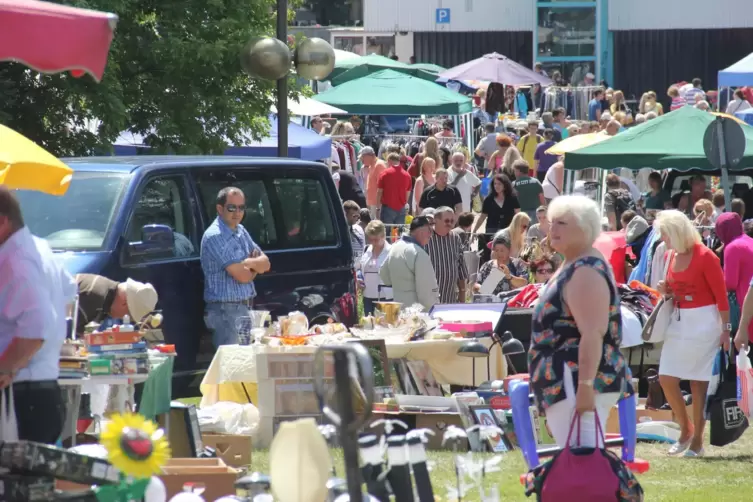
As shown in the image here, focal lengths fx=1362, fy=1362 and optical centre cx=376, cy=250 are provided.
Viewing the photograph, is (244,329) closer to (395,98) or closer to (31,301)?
(31,301)

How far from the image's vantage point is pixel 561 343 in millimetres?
5746

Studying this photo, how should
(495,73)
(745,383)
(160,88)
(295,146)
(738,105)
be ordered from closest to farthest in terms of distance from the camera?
(745,383)
(160,88)
(295,146)
(738,105)
(495,73)

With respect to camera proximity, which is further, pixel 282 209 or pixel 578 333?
pixel 282 209

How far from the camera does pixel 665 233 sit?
9047 millimetres

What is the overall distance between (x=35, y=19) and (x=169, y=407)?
3.18 m

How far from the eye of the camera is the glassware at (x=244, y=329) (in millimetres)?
9242

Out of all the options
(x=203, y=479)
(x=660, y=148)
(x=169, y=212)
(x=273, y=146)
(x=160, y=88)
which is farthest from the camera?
(x=273, y=146)

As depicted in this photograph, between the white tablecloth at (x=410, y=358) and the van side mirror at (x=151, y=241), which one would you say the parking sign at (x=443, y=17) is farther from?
the van side mirror at (x=151, y=241)

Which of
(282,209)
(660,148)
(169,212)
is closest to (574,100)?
(660,148)

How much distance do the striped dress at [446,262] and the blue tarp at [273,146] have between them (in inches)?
122

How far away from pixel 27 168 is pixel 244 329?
118 inches

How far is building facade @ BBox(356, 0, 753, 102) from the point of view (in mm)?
47281

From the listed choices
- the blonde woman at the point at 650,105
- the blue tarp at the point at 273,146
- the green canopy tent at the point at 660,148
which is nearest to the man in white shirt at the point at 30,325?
the blue tarp at the point at 273,146

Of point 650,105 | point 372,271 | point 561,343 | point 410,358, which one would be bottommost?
point 410,358
